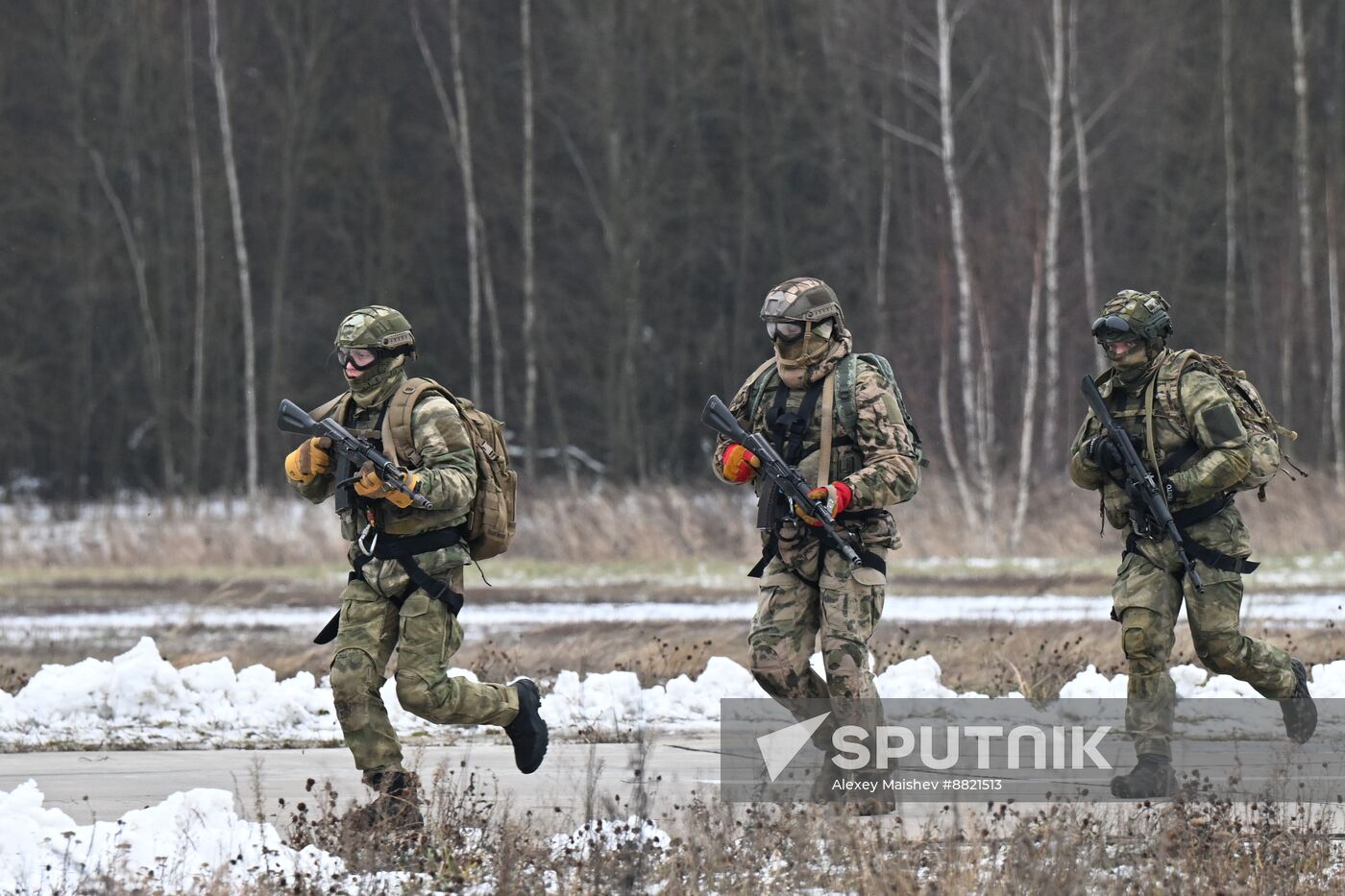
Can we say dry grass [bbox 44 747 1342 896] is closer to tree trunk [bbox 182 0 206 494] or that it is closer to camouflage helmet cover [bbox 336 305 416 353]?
camouflage helmet cover [bbox 336 305 416 353]

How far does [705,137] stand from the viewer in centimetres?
3531

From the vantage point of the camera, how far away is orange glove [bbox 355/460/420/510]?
694 centimetres

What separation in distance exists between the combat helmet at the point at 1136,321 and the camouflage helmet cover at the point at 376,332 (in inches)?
114

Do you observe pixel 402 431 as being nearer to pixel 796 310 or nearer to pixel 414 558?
pixel 414 558

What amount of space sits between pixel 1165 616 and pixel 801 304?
6.97 ft

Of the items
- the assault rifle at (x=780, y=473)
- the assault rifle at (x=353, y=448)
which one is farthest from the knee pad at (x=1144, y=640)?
the assault rifle at (x=353, y=448)

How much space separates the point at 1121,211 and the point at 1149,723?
2702 centimetres

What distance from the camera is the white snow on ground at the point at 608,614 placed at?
15391 millimetres

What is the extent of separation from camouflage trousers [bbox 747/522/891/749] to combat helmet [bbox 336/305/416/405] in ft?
5.48

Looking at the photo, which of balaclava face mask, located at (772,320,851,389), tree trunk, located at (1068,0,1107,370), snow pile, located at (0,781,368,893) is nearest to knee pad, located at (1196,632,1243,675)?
balaclava face mask, located at (772,320,851,389)

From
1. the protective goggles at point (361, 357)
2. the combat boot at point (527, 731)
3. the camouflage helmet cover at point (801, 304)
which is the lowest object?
the combat boot at point (527, 731)

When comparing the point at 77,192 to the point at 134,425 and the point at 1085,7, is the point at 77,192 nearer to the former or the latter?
the point at 134,425

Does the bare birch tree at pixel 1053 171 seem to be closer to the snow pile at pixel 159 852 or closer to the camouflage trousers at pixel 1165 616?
the camouflage trousers at pixel 1165 616

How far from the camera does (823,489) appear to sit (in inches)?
290
